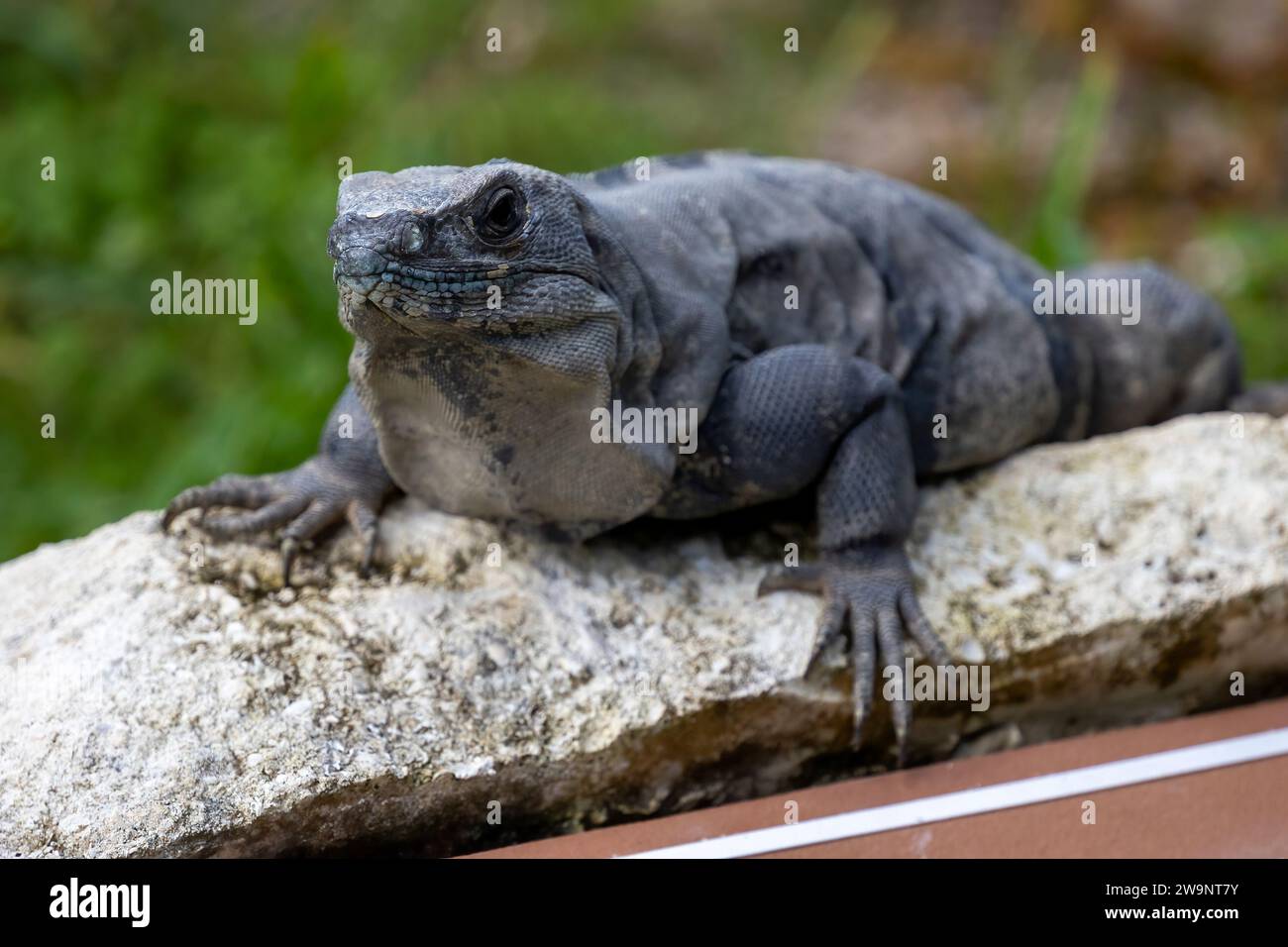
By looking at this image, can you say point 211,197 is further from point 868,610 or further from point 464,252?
point 868,610

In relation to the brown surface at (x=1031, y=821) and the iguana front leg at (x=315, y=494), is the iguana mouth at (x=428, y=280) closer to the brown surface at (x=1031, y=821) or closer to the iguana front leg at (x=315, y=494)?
the iguana front leg at (x=315, y=494)

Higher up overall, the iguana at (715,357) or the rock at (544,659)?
the iguana at (715,357)

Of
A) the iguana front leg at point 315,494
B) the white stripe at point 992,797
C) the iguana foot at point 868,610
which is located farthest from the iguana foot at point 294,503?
the white stripe at point 992,797

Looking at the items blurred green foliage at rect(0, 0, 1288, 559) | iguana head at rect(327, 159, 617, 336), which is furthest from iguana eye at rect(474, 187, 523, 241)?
blurred green foliage at rect(0, 0, 1288, 559)

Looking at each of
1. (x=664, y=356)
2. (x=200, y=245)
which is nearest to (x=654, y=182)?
(x=664, y=356)

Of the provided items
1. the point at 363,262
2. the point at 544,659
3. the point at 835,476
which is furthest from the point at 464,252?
the point at 835,476

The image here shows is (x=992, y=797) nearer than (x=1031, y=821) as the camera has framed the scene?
No

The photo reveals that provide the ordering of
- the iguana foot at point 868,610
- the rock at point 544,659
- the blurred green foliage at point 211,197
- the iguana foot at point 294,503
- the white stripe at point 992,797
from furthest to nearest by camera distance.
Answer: the blurred green foliage at point 211,197
the iguana foot at point 294,503
the iguana foot at point 868,610
the white stripe at point 992,797
the rock at point 544,659
